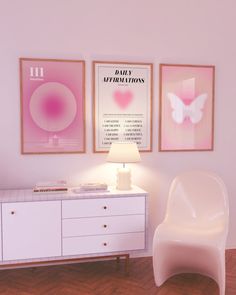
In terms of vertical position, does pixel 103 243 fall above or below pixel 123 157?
below

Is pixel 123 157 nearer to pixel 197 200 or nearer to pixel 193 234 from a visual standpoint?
pixel 197 200

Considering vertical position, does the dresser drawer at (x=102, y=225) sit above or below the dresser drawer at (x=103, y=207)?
below

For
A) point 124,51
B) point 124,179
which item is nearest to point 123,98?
point 124,51

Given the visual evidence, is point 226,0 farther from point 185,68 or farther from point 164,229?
point 164,229

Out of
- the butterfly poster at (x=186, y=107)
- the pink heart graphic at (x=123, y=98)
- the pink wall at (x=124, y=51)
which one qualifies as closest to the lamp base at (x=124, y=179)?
the pink wall at (x=124, y=51)

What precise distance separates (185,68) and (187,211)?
1438 mm

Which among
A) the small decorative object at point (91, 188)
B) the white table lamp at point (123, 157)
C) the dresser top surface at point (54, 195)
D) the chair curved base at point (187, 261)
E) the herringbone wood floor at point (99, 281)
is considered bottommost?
the herringbone wood floor at point (99, 281)

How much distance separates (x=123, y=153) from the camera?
131 inches

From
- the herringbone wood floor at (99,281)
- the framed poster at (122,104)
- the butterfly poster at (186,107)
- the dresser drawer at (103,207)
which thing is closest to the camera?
the herringbone wood floor at (99,281)

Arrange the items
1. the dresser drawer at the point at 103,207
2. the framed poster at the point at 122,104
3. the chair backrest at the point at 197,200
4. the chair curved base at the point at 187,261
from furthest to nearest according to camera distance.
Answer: the framed poster at the point at 122,104
the chair backrest at the point at 197,200
the dresser drawer at the point at 103,207
the chair curved base at the point at 187,261

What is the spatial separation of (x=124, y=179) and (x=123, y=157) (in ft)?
0.75

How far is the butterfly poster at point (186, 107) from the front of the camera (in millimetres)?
3756

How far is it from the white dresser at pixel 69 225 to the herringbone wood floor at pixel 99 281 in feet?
0.67

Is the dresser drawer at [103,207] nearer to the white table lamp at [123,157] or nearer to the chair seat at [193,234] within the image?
the white table lamp at [123,157]
